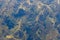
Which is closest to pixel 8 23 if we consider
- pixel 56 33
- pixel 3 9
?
pixel 3 9

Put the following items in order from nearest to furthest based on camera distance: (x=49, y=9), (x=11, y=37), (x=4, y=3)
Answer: (x=11, y=37) → (x=49, y=9) → (x=4, y=3)

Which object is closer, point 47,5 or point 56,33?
point 56,33

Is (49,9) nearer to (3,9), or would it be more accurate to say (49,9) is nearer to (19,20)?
(19,20)

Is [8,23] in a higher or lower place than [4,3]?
lower

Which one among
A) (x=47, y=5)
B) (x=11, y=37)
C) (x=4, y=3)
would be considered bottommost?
(x=11, y=37)

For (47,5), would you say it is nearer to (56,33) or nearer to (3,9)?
(56,33)

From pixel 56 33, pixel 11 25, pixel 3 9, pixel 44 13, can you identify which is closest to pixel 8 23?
pixel 11 25

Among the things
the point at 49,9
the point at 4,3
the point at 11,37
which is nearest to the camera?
the point at 11,37
